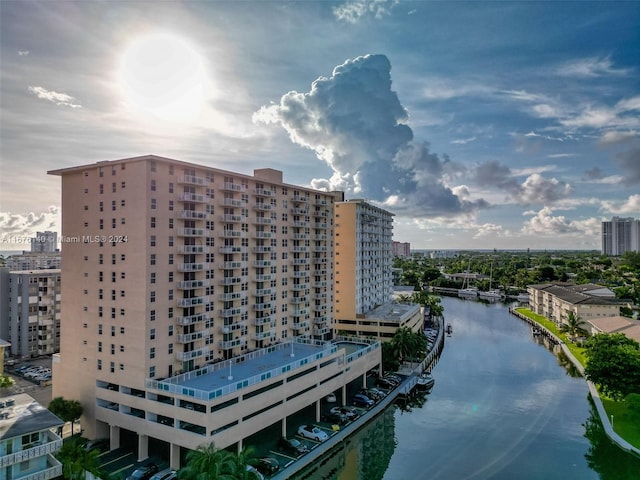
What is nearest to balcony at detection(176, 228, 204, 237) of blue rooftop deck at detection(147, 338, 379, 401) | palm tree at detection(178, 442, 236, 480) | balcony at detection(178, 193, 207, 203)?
balcony at detection(178, 193, 207, 203)

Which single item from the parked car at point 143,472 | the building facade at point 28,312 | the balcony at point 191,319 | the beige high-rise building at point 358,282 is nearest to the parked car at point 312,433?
the parked car at point 143,472

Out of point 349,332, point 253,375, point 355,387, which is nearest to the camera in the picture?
point 253,375

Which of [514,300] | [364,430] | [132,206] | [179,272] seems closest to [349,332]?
[364,430]

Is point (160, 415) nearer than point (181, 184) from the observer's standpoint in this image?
Yes

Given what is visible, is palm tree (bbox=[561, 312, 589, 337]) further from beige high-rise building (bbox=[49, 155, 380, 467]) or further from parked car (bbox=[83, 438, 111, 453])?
parked car (bbox=[83, 438, 111, 453])

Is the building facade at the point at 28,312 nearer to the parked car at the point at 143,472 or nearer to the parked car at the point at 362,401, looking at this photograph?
the parked car at the point at 143,472

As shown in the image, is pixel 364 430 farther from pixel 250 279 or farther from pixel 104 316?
pixel 104 316
